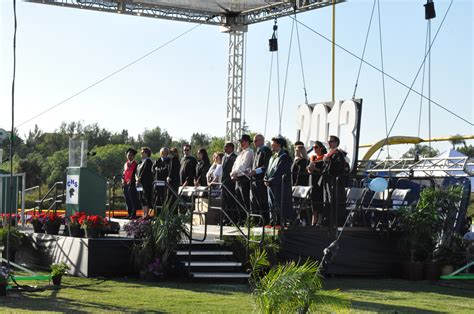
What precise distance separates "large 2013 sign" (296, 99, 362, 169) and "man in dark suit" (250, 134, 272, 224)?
3.18 meters

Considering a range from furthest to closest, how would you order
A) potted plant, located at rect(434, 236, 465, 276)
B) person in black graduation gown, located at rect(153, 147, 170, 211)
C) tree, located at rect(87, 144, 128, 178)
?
tree, located at rect(87, 144, 128, 178) → person in black graduation gown, located at rect(153, 147, 170, 211) → potted plant, located at rect(434, 236, 465, 276)

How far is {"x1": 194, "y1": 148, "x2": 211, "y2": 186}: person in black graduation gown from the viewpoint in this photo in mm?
19203

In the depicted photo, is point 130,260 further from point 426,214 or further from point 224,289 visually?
point 426,214

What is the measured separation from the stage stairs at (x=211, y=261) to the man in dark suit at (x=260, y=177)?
1339 mm

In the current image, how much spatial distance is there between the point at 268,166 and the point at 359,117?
3.76 meters

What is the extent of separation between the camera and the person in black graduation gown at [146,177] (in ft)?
61.1

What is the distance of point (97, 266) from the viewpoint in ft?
47.2

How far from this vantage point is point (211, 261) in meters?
14.8

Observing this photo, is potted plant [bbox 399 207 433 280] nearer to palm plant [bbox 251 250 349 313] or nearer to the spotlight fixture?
the spotlight fixture

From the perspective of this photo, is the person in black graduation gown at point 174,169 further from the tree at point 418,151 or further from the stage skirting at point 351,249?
the tree at point 418,151

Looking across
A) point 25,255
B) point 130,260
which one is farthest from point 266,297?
point 25,255

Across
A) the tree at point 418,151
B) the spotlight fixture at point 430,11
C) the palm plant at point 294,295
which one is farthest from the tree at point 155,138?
the palm plant at point 294,295

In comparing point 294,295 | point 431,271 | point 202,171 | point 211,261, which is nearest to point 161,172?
point 202,171

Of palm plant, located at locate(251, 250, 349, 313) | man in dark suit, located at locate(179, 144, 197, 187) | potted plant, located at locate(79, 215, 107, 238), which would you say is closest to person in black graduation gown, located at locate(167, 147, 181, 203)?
man in dark suit, located at locate(179, 144, 197, 187)
